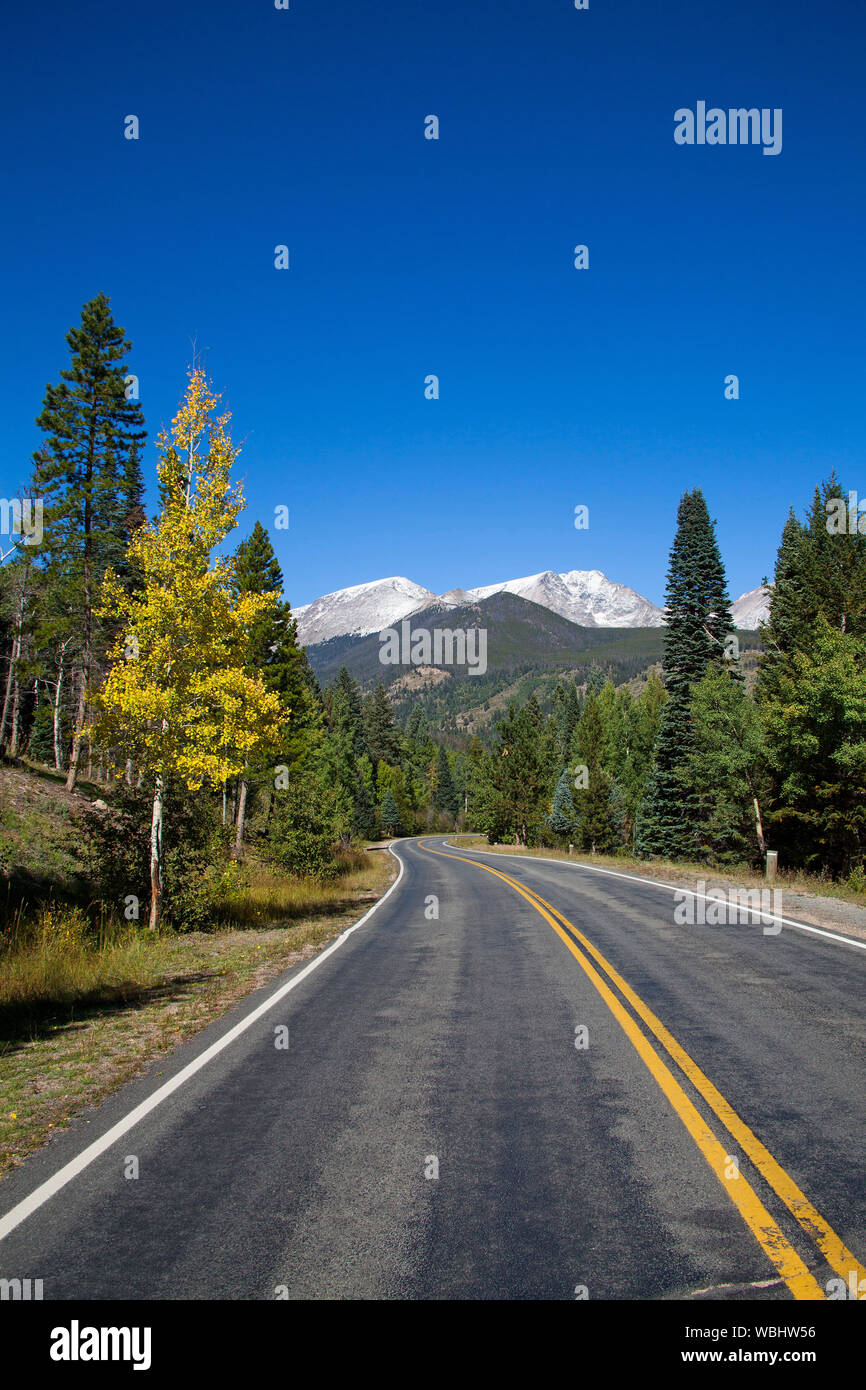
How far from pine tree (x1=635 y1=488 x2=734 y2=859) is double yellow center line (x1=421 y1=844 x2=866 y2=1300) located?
37507mm

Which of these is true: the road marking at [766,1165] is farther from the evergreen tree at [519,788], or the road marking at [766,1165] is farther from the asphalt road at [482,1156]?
the evergreen tree at [519,788]

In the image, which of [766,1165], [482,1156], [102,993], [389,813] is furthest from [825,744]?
[389,813]

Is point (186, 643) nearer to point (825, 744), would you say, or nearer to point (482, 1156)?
point (482, 1156)

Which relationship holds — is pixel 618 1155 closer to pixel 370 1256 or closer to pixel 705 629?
pixel 370 1256

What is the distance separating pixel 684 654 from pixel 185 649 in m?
36.2

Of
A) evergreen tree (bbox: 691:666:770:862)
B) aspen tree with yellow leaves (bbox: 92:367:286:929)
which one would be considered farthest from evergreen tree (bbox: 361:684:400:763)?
aspen tree with yellow leaves (bbox: 92:367:286:929)

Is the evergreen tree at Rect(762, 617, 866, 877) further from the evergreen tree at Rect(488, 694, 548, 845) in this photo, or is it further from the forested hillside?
the evergreen tree at Rect(488, 694, 548, 845)

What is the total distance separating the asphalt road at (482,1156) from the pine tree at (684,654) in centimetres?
3655

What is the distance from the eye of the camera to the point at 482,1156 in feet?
14.6

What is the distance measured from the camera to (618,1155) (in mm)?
4434

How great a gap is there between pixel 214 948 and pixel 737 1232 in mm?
9923

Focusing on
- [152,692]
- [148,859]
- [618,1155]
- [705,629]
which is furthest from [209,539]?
[705,629]
